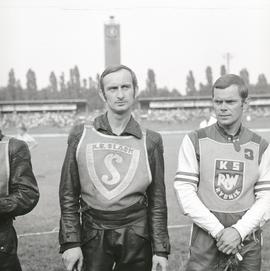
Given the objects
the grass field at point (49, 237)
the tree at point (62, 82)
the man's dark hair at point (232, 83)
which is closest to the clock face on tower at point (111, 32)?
the tree at point (62, 82)

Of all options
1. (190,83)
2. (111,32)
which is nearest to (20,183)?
(111,32)

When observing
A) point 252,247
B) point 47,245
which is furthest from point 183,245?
point 252,247

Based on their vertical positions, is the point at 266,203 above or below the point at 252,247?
above

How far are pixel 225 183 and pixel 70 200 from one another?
996 mm

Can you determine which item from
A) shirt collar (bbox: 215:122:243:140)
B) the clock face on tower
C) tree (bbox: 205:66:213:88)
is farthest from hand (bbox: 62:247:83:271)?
tree (bbox: 205:66:213:88)

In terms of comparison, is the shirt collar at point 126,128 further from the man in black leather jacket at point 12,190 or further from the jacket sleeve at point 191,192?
the man in black leather jacket at point 12,190

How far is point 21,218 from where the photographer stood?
696 cm

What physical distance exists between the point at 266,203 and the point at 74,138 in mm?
1291

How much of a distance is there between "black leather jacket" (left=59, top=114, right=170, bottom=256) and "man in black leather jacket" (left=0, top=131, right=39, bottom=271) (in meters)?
0.21

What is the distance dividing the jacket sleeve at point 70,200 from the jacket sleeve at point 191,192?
2.17 ft

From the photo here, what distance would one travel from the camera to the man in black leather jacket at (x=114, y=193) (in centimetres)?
273

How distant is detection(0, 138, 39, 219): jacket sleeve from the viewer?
2.69 metres

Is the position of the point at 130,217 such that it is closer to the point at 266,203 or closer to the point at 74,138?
the point at 74,138

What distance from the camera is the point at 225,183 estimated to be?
290cm
